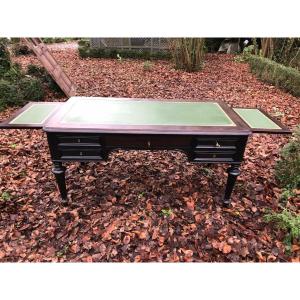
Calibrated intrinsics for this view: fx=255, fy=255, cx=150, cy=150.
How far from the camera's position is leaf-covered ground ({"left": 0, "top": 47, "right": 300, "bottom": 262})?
99.4 inches

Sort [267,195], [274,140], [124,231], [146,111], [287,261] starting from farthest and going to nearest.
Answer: [274,140] → [267,195] → [146,111] → [124,231] → [287,261]

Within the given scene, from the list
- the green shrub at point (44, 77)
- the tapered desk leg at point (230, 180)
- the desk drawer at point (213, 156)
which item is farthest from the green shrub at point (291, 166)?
the green shrub at point (44, 77)

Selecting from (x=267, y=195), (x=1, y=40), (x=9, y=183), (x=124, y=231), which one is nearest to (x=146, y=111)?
(x=124, y=231)

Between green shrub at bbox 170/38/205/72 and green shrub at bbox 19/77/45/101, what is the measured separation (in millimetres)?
4499

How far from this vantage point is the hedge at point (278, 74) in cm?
611

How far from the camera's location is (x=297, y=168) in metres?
2.99

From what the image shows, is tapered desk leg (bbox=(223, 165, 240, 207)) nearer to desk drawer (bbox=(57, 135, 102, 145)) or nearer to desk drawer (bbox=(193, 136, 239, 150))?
desk drawer (bbox=(193, 136, 239, 150))

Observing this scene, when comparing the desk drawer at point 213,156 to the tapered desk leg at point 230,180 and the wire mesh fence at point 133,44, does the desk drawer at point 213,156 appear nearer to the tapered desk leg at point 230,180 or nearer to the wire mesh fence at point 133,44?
the tapered desk leg at point 230,180

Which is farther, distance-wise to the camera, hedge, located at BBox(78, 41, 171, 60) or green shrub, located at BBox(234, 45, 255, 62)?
hedge, located at BBox(78, 41, 171, 60)

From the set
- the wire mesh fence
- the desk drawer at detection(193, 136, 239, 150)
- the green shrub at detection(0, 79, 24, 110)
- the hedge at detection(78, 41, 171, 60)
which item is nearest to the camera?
the desk drawer at detection(193, 136, 239, 150)

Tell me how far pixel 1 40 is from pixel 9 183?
3841 millimetres

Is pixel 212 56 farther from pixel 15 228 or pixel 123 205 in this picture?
pixel 15 228

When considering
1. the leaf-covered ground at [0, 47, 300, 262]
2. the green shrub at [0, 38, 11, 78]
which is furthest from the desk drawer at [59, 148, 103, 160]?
the green shrub at [0, 38, 11, 78]

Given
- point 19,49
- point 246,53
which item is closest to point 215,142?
point 246,53
